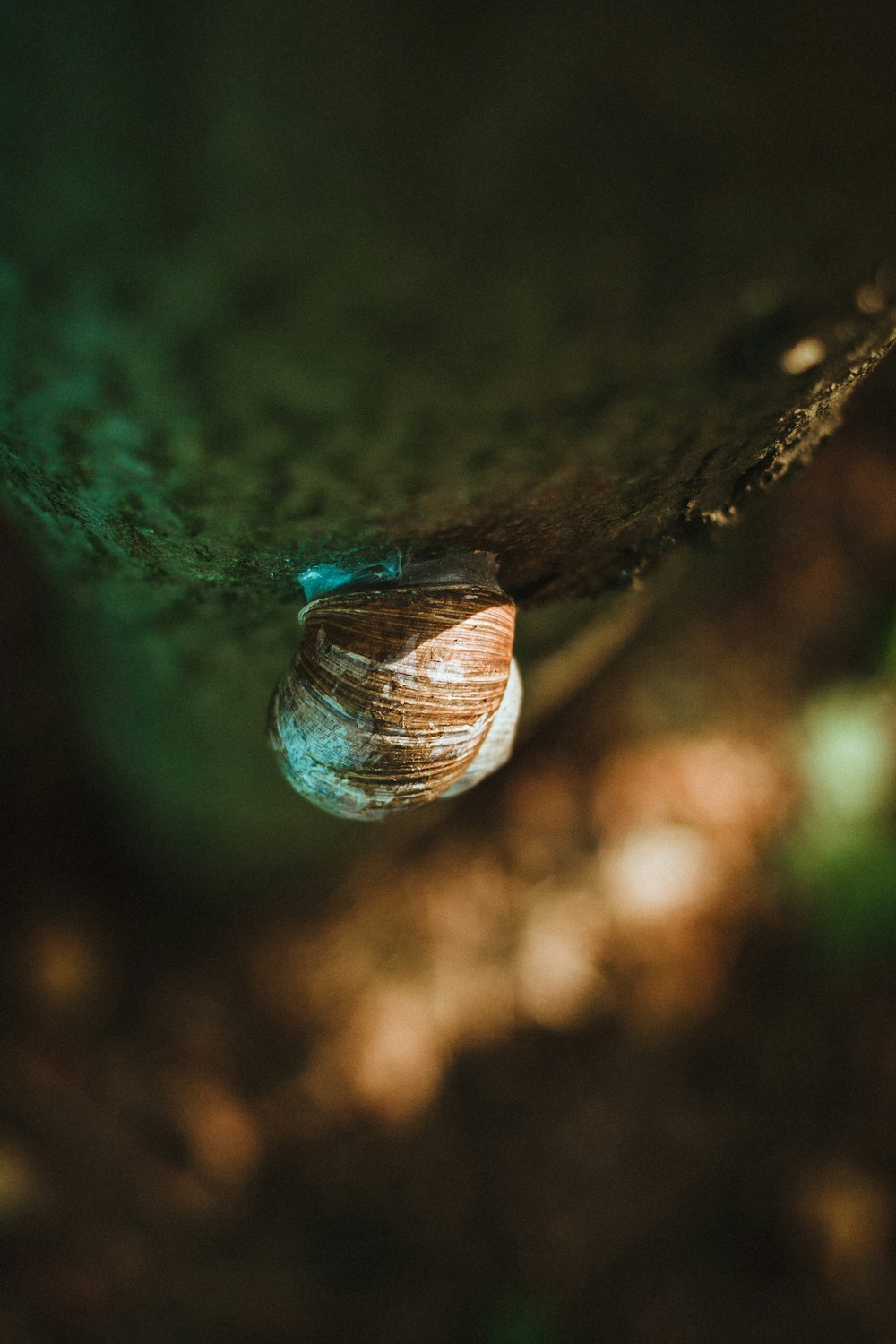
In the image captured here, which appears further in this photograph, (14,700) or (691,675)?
(691,675)

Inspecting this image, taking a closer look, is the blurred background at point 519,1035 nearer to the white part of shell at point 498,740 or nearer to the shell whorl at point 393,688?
the white part of shell at point 498,740

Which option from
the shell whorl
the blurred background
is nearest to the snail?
the shell whorl

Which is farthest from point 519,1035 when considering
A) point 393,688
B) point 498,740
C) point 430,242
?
point 430,242

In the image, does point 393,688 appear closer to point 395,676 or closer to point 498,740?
point 395,676

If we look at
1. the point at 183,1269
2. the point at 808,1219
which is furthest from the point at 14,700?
the point at 808,1219

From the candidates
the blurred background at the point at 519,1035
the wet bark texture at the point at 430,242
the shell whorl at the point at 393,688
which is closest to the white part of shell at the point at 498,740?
the shell whorl at the point at 393,688

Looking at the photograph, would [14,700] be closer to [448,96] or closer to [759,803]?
[759,803]
